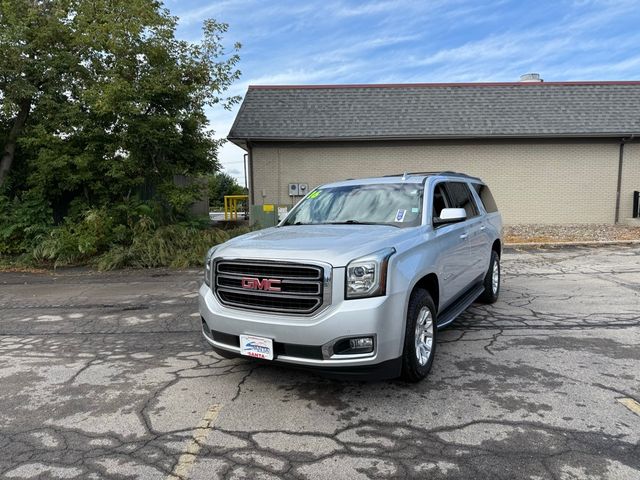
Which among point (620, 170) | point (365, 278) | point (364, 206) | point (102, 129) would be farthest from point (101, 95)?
point (620, 170)

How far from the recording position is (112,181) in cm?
1180

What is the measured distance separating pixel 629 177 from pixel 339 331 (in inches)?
703

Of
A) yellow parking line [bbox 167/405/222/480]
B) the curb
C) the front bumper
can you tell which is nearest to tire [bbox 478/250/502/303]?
the front bumper

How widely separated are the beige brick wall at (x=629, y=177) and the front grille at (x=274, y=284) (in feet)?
57.7

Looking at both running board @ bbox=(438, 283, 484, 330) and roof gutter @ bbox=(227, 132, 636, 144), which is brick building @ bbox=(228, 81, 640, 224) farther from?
running board @ bbox=(438, 283, 484, 330)

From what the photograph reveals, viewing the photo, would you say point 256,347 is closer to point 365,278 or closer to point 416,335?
point 365,278

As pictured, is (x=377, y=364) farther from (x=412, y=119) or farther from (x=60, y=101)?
(x=412, y=119)

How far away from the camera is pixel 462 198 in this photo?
5863 mm

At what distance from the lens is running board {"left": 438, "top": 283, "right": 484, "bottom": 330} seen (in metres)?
4.53

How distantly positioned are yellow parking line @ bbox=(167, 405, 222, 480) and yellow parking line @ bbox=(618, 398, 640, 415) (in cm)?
309

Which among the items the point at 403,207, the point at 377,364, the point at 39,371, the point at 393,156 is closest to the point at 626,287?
the point at 403,207

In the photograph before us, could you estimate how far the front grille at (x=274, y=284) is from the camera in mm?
3453

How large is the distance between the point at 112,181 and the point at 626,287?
11362 mm

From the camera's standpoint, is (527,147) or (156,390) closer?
(156,390)
